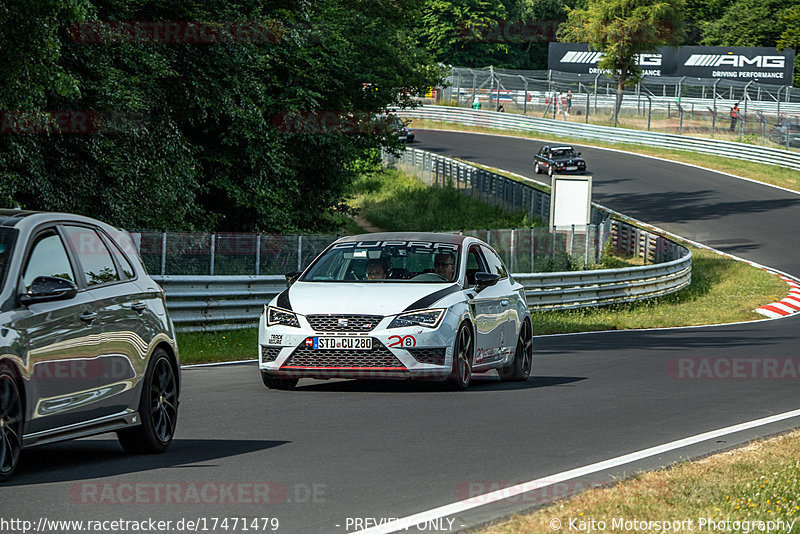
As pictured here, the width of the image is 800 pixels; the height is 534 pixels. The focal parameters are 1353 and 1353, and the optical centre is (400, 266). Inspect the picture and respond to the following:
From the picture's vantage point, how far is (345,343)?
1264cm

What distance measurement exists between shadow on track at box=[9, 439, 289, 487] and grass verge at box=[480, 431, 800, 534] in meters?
2.53

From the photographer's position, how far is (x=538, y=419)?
11383mm

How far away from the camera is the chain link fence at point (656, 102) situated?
2837 inches

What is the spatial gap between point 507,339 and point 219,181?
15.1m

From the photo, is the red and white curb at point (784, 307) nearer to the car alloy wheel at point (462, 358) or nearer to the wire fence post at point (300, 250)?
the wire fence post at point (300, 250)

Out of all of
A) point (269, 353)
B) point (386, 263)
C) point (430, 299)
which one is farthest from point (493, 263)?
point (269, 353)

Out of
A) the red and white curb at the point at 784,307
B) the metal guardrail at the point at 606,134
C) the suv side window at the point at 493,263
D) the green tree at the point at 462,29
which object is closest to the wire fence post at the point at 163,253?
the suv side window at the point at 493,263

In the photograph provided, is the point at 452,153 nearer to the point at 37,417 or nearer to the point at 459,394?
the point at 459,394

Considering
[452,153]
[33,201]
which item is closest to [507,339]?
[33,201]

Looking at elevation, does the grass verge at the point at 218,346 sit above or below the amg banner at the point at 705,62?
below

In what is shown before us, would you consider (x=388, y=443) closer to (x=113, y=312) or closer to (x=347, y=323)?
(x=113, y=312)

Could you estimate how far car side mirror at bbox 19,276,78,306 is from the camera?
298 inches

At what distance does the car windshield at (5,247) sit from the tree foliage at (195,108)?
28.2 ft

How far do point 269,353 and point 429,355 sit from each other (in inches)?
60.2
